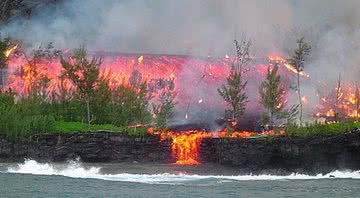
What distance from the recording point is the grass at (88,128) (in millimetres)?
44594

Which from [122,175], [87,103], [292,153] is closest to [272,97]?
[292,153]

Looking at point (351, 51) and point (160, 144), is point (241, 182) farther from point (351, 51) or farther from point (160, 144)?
point (351, 51)

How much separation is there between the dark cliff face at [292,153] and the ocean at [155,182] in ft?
2.34

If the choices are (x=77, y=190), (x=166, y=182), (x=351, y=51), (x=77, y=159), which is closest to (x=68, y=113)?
(x=77, y=159)

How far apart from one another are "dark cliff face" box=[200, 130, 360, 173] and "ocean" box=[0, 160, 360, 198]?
0.71 m

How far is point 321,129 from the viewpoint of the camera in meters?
42.4

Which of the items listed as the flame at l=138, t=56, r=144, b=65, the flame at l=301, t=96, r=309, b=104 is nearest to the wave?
the flame at l=138, t=56, r=144, b=65

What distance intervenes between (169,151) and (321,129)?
902 cm

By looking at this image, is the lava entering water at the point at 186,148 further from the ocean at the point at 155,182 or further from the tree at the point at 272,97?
the tree at the point at 272,97

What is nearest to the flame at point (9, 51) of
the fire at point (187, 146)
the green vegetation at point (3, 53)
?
the green vegetation at point (3, 53)

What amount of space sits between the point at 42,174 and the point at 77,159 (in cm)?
508

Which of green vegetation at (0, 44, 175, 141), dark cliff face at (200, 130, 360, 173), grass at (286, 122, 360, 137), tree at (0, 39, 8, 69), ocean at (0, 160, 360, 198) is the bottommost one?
ocean at (0, 160, 360, 198)

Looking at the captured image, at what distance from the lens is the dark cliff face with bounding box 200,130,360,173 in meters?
40.9

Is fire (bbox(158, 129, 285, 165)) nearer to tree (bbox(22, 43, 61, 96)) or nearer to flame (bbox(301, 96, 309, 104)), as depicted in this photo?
tree (bbox(22, 43, 61, 96))
